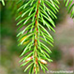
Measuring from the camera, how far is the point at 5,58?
4195 millimetres

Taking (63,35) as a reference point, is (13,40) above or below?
above

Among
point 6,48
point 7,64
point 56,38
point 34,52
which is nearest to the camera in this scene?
point 34,52

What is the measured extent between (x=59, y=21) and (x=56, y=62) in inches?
67.5

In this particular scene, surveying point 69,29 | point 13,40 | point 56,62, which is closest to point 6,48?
point 13,40

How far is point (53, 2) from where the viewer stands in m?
0.53

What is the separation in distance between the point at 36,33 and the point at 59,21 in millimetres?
5493

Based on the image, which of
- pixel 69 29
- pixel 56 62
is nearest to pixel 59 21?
pixel 69 29

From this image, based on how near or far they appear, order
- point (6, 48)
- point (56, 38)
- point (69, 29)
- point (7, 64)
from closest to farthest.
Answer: point (7, 64), point (6, 48), point (56, 38), point (69, 29)

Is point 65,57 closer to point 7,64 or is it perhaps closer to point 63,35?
point 63,35

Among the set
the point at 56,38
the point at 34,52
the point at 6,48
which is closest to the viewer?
the point at 34,52

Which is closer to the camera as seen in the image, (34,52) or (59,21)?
(34,52)

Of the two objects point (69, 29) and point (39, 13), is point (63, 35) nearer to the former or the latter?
point (69, 29)

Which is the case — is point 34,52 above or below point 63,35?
above

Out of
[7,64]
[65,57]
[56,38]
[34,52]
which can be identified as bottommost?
[65,57]
